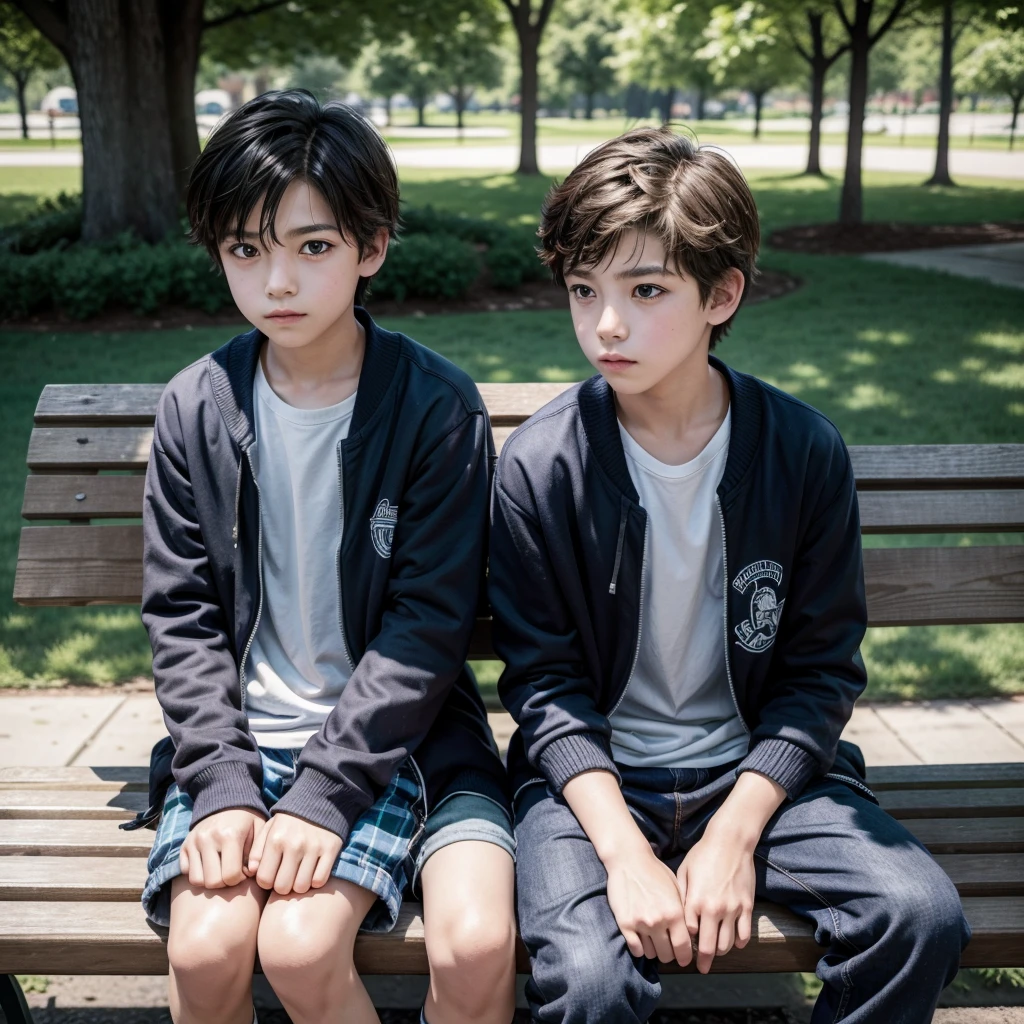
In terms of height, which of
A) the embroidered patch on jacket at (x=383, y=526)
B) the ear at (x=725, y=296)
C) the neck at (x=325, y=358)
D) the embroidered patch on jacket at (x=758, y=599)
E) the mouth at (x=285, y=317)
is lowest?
the embroidered patch on jacket at (x=758, y=599)

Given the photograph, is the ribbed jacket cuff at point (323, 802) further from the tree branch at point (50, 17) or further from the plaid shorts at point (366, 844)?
the tree branch at point (50, 17)

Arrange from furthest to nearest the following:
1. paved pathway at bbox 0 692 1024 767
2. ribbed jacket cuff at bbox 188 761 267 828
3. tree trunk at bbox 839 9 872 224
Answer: tree trunk at bbox 839 9 872 224 → paved pathway at bbox 0 692 1024 767 → ribbed jacket cuff at bbox 188 761 267 828

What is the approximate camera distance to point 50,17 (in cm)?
1127

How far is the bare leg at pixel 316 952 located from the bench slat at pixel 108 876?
0.39 m

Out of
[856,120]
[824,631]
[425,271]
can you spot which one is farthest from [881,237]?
[824,631]

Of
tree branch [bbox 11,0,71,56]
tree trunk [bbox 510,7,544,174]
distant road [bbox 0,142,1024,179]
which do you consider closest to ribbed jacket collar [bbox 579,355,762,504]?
tree branch [bbox 11,0,71,56]

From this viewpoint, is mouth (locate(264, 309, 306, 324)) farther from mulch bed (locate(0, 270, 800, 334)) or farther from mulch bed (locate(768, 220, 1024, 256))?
mulch bed (locate(768, 220, 1024, 256))

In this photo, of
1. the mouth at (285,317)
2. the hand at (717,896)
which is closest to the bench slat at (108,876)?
the hand at (717,896)

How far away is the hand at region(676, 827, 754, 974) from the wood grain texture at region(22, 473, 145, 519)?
5.19 ft

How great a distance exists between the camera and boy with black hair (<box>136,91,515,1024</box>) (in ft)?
6.75

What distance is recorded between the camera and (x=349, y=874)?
2.07 m

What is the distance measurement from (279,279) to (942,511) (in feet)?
5.28

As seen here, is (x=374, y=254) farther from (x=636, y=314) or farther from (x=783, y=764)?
(x=783, y=764)

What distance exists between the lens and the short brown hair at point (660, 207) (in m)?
2.20
